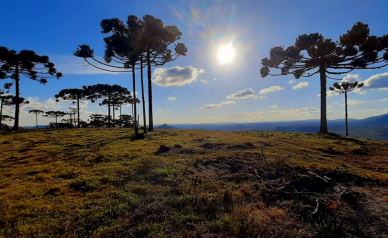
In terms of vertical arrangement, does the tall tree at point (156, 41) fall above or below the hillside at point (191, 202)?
above

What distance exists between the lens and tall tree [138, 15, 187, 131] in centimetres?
1844

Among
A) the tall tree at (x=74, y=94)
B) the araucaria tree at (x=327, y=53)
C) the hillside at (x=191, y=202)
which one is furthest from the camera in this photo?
the tall tree at (x=74, y=94)

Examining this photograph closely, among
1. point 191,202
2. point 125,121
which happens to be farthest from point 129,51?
point 125,121

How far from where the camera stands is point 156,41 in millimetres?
19688

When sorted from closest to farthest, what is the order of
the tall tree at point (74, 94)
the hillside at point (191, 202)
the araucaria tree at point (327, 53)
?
1. the hillside at point (191, 202)
2. the araucaria tree at point (327, 53)
3. the tall tree at point (74, 94)

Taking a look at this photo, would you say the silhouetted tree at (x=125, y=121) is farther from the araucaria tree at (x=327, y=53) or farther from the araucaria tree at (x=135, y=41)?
the araucaria tree at (x=327, y=53)

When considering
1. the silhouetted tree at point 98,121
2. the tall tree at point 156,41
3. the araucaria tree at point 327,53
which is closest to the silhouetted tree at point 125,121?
the silhouetted tree at point 98,121

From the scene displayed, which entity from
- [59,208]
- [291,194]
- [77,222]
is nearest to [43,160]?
[59,208]

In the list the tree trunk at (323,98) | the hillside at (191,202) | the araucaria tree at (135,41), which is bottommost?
the hillside at (191,202)

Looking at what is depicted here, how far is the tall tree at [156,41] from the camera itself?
18.4 m

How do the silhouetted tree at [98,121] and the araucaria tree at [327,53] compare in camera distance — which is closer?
the araucaria tree at [327,53]

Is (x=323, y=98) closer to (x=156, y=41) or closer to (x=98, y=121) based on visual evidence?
(x=156, y=41)

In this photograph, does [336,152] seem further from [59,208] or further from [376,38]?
[376,38]

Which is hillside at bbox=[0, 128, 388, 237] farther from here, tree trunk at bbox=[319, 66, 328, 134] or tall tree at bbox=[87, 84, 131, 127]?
tall tree at bbox=[87, 84, 131, 127]
